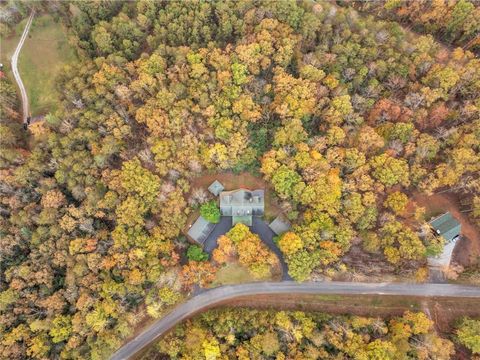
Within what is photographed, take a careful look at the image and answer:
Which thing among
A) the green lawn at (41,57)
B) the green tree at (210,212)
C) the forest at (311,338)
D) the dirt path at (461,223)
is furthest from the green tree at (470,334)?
the green lawn at (41,57)

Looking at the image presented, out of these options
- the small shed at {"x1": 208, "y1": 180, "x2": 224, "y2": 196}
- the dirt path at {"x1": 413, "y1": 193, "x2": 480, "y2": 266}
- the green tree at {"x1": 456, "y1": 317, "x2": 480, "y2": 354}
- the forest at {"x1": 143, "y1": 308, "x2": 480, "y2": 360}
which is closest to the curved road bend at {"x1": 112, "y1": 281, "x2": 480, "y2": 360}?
the forest at {"x1": 143, "y1": 308, "x2": 480, "y2": 360}

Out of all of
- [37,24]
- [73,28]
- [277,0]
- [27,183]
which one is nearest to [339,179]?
[277,0]

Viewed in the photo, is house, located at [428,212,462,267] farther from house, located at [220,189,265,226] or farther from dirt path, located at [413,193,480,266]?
house, located at [220,189,265,226]

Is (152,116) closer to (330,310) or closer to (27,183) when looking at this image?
(27,183)

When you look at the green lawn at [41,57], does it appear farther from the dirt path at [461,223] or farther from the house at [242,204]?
the dirt path at [461,223]

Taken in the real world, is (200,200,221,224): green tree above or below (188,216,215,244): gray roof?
above

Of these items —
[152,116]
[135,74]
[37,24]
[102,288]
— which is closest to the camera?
[102,288]
